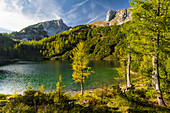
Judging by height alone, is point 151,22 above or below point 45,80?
above

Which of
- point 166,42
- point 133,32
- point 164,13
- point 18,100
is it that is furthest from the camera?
point 18,100

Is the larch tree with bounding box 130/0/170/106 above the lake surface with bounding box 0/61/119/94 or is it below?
above

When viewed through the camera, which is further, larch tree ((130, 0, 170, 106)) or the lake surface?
the lake surface

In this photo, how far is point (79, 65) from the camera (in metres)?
21.6

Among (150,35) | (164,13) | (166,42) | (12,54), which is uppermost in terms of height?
(12,54)

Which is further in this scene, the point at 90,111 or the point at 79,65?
the point at 79,65

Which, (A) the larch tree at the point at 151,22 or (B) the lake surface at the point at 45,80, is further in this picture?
(B) the lake surface at the point at 45,80

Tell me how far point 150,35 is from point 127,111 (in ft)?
27.2

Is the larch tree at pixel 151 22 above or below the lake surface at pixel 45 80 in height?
above

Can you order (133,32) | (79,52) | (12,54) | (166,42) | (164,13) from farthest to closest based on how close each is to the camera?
(12,54)
(79,52)
(133,32)
(166,42)
(164,13)

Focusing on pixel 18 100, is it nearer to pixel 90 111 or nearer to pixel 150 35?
pixel 90 111

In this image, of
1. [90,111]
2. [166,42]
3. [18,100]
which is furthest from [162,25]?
[18,100]

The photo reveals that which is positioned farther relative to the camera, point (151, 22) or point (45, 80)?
point (45, 80)

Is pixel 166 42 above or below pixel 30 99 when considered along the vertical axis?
above
